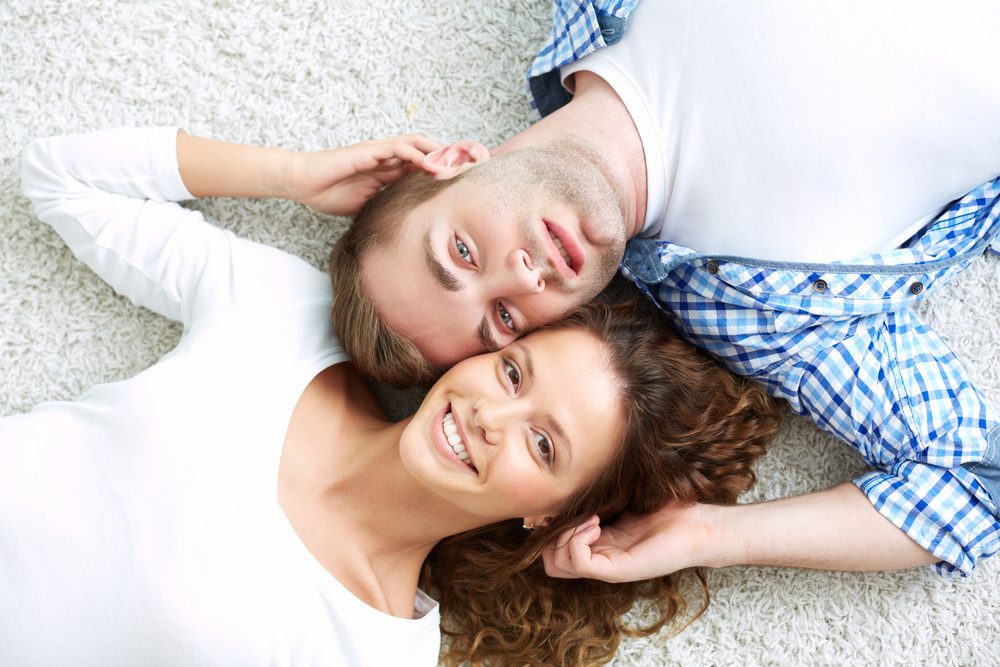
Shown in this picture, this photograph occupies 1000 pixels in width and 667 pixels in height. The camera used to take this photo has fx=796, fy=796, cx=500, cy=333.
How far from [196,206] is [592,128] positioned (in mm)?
845

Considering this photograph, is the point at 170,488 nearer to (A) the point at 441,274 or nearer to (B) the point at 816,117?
(A) the point at 441,274

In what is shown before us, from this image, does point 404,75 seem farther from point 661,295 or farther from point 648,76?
point 661,295

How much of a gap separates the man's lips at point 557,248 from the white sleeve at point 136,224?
1.71ft

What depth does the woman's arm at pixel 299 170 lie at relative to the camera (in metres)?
1.53

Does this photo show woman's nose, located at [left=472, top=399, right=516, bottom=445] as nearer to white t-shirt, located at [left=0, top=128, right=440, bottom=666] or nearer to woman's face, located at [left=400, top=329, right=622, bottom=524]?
woman's face, located at [left=400, top=329, right=622, bottom=524]

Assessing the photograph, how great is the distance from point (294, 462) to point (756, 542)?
0.86m

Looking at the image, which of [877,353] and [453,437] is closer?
[453,437]

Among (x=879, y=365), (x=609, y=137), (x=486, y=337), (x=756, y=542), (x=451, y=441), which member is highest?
(x=609, y=137)

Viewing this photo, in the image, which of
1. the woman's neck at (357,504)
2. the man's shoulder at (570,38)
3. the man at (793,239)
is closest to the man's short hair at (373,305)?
the man at (793,239)

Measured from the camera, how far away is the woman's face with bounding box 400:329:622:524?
128cm

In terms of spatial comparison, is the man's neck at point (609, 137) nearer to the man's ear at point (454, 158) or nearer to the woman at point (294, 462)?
the man's ear at point (454, 158)

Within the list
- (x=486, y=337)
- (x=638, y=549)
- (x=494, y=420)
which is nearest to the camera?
(x=494, y=420)

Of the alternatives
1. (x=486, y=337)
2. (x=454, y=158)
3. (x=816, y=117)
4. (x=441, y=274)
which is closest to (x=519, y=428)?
(x=486, y=337)

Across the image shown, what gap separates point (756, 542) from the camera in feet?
4.87
